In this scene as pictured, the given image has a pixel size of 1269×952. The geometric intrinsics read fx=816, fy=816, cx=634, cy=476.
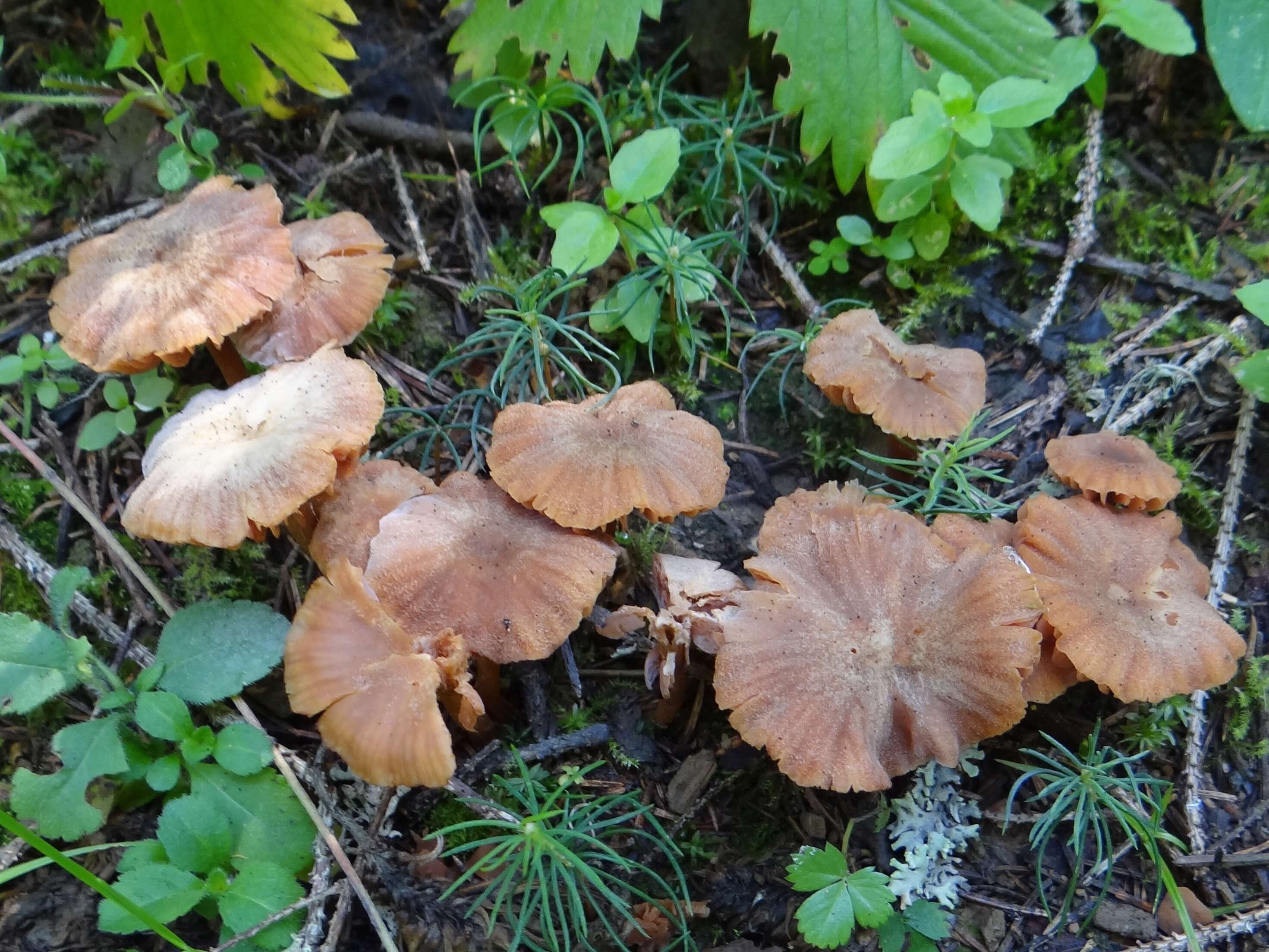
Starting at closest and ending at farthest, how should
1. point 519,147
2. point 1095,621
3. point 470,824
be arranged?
point 470,824 < point 1095,621 < point 519,147

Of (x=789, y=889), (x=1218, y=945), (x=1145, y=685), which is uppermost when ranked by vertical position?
(x=1145, y=685)

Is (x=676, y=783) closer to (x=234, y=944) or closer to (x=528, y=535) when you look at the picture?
(x=528, y=535)

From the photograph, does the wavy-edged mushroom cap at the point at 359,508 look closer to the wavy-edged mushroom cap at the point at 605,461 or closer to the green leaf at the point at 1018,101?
the wavy-edged mushroom cap at the point at 605,461

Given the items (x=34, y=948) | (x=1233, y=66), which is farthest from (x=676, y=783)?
(x=1233, y=66)

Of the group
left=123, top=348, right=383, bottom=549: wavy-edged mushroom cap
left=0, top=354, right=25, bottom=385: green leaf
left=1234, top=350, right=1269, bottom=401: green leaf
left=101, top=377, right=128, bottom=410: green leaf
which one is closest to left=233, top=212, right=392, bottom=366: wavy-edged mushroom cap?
left=123, top=348, right=383, bottom=549: wavy-edged mushroom cap

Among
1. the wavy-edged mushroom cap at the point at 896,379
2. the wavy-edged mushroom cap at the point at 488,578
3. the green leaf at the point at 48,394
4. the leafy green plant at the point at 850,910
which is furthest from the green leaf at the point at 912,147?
the green leaf at the point at 48,394

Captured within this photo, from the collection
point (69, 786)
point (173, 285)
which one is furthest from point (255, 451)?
point (69, 786)

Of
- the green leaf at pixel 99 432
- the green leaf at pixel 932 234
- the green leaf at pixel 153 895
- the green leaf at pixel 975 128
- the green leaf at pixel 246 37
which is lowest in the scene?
the green leaf at pixel 153 895

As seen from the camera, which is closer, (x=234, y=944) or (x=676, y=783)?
(x=234, y=944)
